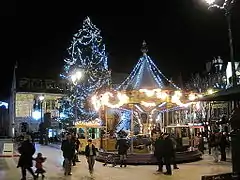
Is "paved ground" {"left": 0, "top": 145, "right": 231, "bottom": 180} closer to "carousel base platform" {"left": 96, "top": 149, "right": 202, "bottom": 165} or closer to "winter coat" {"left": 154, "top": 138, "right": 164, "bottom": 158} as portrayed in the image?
"winter coat" {"left": 154, "top": 138, "right": 164, "bottom": 158}

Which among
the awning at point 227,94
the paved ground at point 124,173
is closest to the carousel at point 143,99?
the paved ground at point 124,173

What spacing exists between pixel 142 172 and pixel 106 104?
9.24 meters

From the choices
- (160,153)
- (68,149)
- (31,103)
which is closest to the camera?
(68,149)

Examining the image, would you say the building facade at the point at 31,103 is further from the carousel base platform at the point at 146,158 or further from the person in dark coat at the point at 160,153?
the person in dark coat at the point at 160,153

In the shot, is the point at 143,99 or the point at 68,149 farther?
the point at 143,99

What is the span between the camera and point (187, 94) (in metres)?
25.6

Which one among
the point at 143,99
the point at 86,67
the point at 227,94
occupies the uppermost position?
the point at 86,67

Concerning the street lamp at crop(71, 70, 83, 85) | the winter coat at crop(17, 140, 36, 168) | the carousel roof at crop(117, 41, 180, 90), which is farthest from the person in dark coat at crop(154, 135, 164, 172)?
the street lamp at crop(71, 70, 83, 85)

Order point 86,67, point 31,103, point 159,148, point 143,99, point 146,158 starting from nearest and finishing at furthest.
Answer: point 159,148 → point 146,158 → point 143,99 → point 86,67 → point 31,103

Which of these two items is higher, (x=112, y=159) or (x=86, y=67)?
(x=86, y=67)

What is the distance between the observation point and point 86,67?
4238cm

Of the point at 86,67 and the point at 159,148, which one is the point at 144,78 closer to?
the point at 159,148

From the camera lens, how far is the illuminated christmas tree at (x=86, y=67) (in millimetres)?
42219

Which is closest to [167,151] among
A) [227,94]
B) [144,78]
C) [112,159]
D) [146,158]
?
[146,158]
